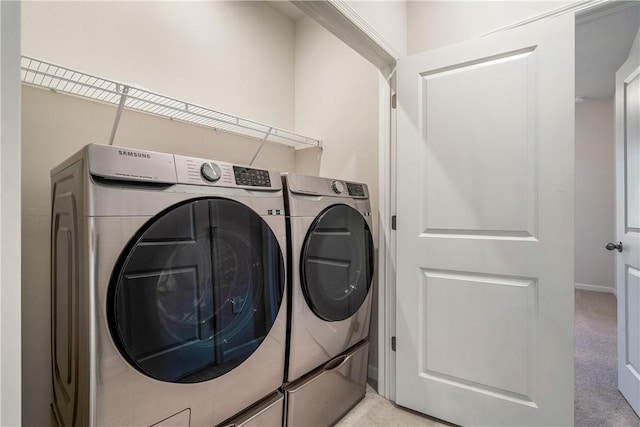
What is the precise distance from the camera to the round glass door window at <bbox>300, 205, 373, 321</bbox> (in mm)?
1413

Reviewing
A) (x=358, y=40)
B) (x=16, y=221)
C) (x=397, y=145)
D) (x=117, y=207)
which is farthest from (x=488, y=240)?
(x=16, y=221)

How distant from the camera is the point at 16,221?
1.67ft

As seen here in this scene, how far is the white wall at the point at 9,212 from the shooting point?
488mm

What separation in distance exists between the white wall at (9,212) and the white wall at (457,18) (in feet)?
6.09

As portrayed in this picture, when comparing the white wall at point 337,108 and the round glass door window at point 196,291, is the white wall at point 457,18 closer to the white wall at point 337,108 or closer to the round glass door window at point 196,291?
the white wall at point 337,108

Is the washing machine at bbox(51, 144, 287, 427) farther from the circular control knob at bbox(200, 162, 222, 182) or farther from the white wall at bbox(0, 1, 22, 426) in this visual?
the white wall at bbox(0, 1, 22, 426)

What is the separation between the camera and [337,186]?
161 cm

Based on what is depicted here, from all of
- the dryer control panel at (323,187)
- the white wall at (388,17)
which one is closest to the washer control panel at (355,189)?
the dryer control panel at (323,187)

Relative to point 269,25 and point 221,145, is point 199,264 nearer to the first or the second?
point 221,145

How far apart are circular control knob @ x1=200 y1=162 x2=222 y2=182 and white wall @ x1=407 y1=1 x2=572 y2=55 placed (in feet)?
4.74

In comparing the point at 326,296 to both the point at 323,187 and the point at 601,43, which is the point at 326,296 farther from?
the point at 601,43

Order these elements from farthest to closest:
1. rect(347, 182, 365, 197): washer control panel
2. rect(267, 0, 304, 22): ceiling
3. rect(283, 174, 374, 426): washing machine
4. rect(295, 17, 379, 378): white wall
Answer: rect(267, 0, 304, 22): ceiling
rect(295, 17, 379, 378): white wall
rect(347, 182, 365, 197): washer control panel
rect(283, 174, 374, 426): washing machine

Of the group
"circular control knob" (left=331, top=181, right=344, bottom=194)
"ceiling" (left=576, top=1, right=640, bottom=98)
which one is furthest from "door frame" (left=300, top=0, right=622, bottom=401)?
"ceiling" (left=576, top=1, right=640, bottom=98)

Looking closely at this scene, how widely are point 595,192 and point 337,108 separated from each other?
13.6ft
